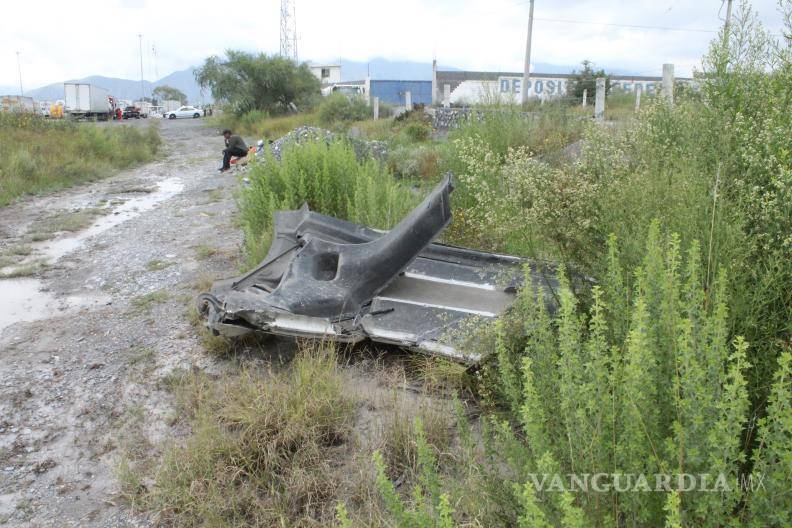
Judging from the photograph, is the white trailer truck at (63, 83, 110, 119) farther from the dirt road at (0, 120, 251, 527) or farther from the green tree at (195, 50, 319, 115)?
the dirt road at (0, 120, 251, 527)

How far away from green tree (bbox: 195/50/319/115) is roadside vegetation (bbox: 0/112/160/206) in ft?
56.3

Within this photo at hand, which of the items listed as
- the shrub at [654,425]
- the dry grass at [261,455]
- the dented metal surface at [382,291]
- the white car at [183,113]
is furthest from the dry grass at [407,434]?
the white car at [183,113]

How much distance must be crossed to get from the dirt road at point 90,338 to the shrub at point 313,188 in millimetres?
742

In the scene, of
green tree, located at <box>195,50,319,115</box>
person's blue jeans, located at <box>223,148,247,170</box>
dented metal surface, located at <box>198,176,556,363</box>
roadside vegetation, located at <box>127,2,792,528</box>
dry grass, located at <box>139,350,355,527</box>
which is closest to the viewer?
roadside vegetation, located at <box>127,2,792,528</box>

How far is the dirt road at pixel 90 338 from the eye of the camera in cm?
355

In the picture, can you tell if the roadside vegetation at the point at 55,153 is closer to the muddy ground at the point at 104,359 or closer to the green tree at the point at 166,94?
the muddy ground at the point at 104,359

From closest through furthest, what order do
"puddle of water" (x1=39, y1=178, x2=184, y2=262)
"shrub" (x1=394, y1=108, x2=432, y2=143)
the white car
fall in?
"puddle of water" (x1=39, y1=178, x2=184, y2=262) < "shrub" (x1=394, y1=108, x2=432, y2=143) < the white car

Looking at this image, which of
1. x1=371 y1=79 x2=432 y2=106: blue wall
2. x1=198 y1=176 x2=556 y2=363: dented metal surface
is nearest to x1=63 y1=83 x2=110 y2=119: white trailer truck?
x1=371 y1=79 x2=432 y2=106: blue wall

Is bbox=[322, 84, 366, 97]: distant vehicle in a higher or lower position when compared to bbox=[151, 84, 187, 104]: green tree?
lower

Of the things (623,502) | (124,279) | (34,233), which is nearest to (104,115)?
(34,233)

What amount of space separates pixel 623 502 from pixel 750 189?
1.78 m

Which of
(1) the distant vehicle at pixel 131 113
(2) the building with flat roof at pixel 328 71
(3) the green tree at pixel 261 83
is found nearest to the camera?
(3) the green tree at pixel 261 83

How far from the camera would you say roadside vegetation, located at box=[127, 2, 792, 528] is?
1.75m

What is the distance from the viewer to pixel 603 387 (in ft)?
6.39
